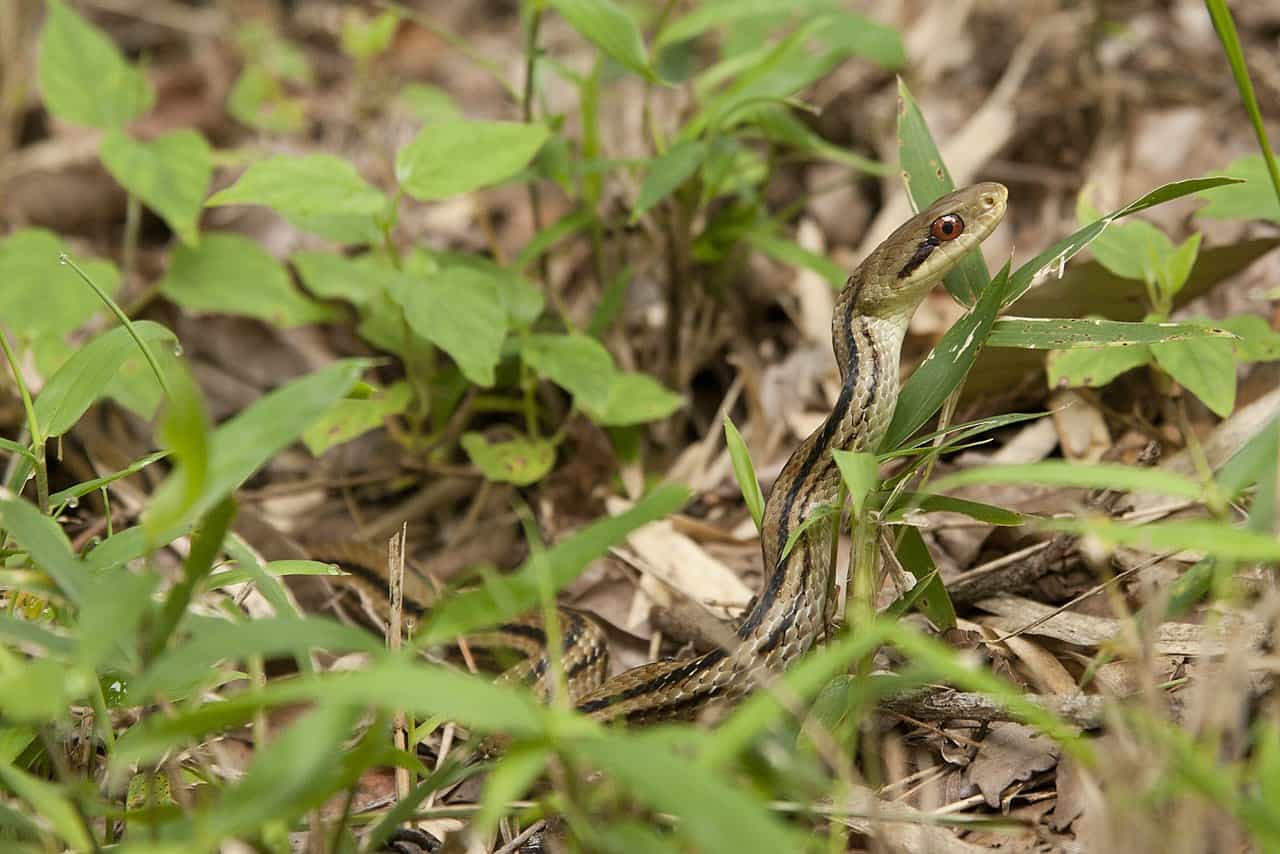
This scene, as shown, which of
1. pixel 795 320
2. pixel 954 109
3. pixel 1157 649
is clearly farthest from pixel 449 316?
pixel 954 109

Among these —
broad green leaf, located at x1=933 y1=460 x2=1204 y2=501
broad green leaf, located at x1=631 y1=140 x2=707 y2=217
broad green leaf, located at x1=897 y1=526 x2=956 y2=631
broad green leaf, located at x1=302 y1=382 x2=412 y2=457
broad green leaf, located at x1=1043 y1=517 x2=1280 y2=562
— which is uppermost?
broad green leaf, located at x1=631 y1=140 x2=707 y2=217

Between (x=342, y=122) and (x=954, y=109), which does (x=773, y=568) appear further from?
(x=342, y=122)

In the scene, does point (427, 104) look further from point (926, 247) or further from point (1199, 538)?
point (1199, 538)

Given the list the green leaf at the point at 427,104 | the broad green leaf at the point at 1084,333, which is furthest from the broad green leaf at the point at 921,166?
the green leaf at the point at 427,104

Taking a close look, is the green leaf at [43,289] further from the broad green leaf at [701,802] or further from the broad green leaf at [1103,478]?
the broad green leaf at [1103,478]

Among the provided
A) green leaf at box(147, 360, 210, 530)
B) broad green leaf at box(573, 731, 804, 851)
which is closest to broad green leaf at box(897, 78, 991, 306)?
broad green leaf at box(573, 731, 804, 851)

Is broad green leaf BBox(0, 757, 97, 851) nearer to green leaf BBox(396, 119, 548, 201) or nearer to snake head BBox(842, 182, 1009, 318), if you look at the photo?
green leaf BBox(396, 119, 548, 201)

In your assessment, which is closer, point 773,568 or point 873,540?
point 873,540
